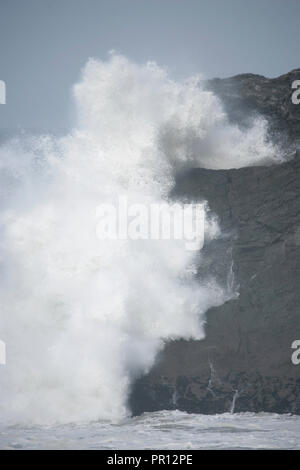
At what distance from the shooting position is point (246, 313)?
64.7 ft

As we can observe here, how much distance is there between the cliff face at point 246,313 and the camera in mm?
18438
